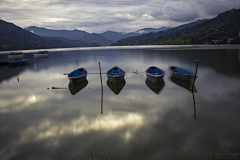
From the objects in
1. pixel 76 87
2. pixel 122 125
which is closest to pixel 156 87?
pixel 122 125

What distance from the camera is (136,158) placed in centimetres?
891

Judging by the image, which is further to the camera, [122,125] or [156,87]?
[156,87]

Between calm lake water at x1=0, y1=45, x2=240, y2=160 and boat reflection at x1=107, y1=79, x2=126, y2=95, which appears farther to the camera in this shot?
boat reflection at x1=107, y1=79, x2=126, y2=95

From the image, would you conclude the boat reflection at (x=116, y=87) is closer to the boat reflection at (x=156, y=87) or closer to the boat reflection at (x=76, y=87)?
the boat reflection at (x=76, y=87)

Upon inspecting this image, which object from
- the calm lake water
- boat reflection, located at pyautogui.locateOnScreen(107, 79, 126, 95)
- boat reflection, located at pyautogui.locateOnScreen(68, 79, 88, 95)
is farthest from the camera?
boat reflection, located at pyautogui.locateOnScreen(68, 79, 88, 95)

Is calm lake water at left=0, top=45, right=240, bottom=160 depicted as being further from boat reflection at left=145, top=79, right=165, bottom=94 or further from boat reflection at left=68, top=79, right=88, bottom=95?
boat reflection at left=68, top=79, right=88, bottom=95

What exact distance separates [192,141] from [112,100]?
1021 cm

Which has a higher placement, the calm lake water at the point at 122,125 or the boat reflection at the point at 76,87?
the boat reflection at the point at 76,87

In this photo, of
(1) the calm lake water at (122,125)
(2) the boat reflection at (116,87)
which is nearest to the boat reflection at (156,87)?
(1) the calm lake water at (122,125)

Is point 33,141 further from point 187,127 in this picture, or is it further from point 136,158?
point 187,127

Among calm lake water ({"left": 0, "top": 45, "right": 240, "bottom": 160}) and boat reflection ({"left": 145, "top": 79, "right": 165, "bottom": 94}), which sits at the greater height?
boat reflection ({"left": 145, "top": 79, "right": 165, "bottom": 94})

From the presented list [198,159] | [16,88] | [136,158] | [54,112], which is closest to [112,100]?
A: [54,112]

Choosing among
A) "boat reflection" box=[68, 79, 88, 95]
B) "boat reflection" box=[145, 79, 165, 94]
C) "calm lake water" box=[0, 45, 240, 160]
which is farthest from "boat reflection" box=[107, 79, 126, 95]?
"boat reflection" box=[145, 79, 165, 94]

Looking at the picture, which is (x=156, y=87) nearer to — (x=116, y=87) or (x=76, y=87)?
(x=116, y=87)
